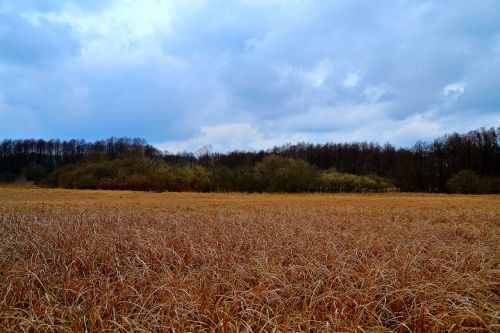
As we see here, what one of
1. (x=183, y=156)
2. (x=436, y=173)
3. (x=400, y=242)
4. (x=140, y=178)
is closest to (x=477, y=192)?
(x=436, y=173)

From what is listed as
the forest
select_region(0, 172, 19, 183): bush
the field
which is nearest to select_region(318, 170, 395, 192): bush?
the forest

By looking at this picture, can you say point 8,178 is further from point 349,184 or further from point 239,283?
point 239,283

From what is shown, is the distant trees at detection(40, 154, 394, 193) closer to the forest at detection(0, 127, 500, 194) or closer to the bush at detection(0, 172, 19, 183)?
the forest at detection(0, 127, 500, 194)

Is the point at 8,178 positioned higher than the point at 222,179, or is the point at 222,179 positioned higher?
the point at 8,178

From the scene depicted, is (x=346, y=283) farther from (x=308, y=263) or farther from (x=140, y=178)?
(x=140, y=178)

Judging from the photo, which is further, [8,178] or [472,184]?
[8,178]

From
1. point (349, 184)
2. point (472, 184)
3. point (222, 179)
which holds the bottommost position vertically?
point (472, 184)

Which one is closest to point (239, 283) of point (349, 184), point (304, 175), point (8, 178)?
point (304, 175)

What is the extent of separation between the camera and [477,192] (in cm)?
5072

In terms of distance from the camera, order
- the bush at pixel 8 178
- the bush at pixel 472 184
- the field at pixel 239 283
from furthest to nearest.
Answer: the bush at pixel 8 178 < the bush at pixel 472 184 < the field at pixel 239 283

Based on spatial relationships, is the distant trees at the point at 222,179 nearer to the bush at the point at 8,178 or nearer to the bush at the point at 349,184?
the bush at the point at 349,184

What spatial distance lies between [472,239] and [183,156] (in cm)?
9563

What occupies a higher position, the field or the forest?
the forest

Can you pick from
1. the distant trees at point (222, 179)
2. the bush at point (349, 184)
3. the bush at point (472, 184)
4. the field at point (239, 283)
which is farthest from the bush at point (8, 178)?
the field at point (239, 283)
